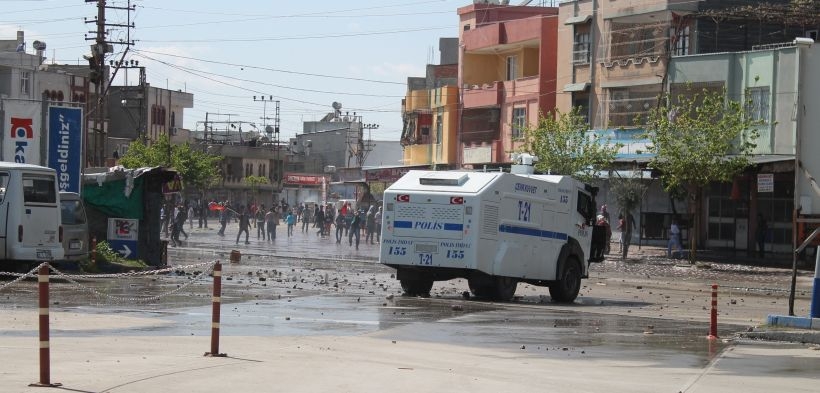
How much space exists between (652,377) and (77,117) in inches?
807

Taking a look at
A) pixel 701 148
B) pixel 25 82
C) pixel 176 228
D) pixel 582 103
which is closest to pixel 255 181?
pixel 25 82

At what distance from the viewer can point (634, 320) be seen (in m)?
21.2

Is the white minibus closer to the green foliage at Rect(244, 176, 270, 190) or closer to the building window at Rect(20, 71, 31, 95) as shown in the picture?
the building window at Rect(20, 71, 31, 95)

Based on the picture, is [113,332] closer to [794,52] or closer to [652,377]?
[652,377]

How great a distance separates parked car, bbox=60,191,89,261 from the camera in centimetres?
2804

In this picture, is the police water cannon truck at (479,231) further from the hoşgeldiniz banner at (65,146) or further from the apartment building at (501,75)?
the apartment building at (501,75)

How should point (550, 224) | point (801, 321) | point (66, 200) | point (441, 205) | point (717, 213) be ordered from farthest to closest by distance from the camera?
point (717, 213) → point (66, 200) → point (550, 224) → point (441, 205) → point (801, 321)

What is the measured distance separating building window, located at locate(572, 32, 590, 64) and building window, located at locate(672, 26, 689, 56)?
5971mm

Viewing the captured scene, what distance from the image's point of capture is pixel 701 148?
141 ft

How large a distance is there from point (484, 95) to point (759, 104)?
2271 centimetres

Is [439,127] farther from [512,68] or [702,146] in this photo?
[702,146]

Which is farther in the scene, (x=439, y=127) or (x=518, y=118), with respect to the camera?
(x=439, y=127)

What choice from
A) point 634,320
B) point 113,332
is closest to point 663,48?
point 634,320

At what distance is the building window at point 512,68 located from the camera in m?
68.1
